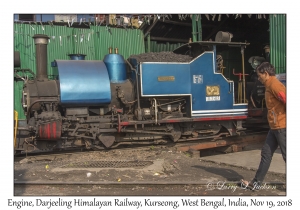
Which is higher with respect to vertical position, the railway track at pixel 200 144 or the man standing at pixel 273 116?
the man standing at pixel 273 116

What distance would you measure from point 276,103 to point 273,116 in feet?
0.57

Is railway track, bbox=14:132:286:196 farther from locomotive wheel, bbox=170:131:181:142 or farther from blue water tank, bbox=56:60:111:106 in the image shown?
blue water tank, bbox=56:60:111:106

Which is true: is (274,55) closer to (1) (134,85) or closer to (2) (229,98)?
(2) (229,98)

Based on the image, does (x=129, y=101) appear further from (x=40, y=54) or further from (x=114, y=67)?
(x=40, y=54)

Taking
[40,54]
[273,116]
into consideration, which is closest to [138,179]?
[273,116]

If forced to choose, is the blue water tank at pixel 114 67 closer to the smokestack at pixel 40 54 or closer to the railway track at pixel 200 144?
the smokestack at pixel 40 54

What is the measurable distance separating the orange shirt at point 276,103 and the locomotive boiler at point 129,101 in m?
3.57

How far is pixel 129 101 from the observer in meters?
7.83

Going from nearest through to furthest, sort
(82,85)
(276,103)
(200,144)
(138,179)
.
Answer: (276,103)
(138,179)
(82,85)
(200,144)

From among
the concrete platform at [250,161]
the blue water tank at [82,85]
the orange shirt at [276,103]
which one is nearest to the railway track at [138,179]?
the concrete platform at [250,161]

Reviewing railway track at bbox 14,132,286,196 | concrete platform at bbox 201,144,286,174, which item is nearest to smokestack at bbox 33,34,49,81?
railway track at bbox 14,132,286,196

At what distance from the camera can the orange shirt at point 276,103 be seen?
4109mm

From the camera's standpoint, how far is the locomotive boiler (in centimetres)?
716

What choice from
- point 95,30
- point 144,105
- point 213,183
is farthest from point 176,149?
point 95,30
